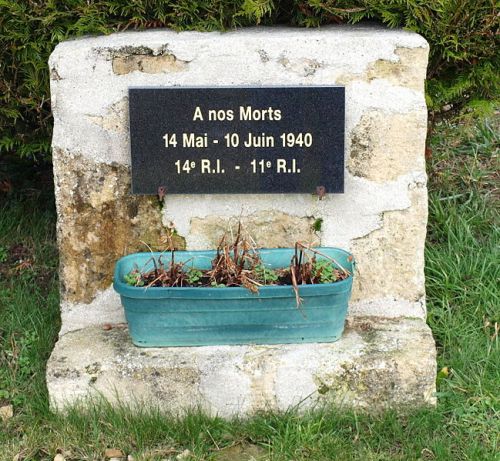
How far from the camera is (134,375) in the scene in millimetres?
3182

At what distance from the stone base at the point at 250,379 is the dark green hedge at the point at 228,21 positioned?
43.0 inches

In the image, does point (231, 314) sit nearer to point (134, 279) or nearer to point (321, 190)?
point (134, 279)

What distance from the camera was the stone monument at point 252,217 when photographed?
3197mm

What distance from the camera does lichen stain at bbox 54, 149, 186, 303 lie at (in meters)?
3.40

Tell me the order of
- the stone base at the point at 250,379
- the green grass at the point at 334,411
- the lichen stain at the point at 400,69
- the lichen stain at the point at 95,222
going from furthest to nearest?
the lichen stain at the point at 95,222, the lichen stain at the point at 400,69, the stone base at the point at 250,379, the green grass at the point at 334,411

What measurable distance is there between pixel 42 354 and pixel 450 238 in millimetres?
1822

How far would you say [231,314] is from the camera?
3.18 m

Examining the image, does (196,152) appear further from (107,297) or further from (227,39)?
(107,297)

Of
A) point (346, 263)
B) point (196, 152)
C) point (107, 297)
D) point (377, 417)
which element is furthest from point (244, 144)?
point (377, 417)

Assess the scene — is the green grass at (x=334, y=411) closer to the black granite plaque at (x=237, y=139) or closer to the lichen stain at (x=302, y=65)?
the black granite plaque at (x=237, y=139)

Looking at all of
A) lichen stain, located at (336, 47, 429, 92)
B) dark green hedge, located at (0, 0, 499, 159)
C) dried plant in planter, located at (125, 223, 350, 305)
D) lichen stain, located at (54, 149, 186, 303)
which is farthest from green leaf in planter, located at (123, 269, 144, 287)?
lichen stain, located at (336, 47, 429, 92)

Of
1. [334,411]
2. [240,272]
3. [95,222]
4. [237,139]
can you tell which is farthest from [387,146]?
[95,222]

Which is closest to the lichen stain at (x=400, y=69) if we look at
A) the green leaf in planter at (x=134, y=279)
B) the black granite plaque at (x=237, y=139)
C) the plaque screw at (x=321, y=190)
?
the black granite plaque at (x=237, y=139)

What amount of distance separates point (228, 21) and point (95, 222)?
0.89m
